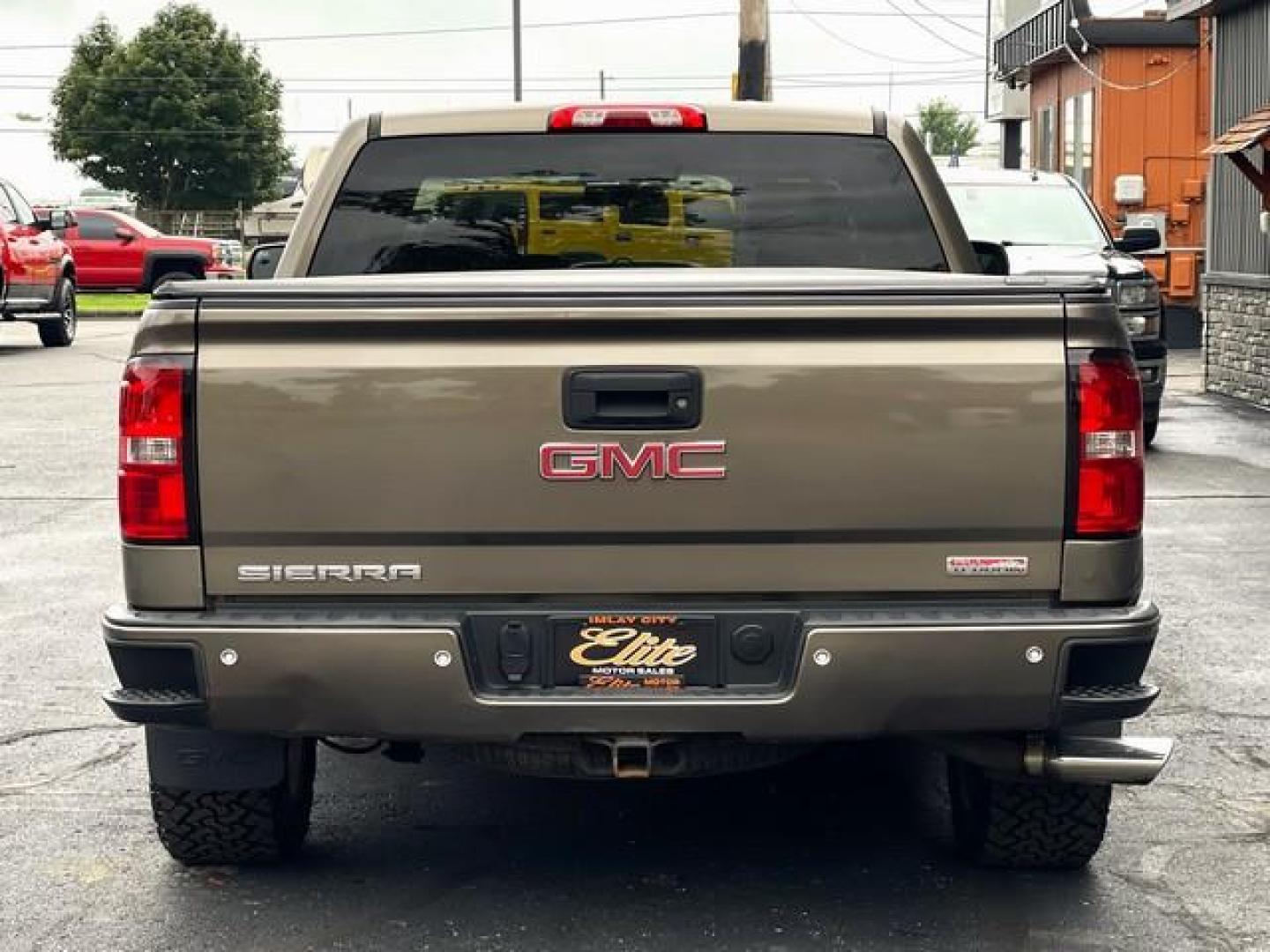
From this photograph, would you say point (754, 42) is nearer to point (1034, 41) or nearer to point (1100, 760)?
point (1034, 41)

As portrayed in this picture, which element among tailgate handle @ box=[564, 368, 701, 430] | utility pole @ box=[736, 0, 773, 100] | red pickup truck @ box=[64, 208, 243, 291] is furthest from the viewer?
red pickup truck @ box=[64, 208, 243, 291]

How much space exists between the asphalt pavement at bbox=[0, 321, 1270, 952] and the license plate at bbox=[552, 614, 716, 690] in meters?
0.64

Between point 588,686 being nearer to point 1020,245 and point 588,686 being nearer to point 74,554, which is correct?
point 74,554

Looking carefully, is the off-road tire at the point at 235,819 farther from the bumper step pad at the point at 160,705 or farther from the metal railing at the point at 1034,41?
the metal railing at the point at 1034,41

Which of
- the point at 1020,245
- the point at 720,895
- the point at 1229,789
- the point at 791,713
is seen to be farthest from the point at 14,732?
the point at 1020,245

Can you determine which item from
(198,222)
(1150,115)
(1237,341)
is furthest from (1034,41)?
(198,222)

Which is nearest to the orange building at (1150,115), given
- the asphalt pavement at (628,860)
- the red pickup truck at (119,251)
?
the red pickup truck at (119,251)

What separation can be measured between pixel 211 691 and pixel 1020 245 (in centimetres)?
1098

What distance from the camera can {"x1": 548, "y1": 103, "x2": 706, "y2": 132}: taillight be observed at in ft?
19.0

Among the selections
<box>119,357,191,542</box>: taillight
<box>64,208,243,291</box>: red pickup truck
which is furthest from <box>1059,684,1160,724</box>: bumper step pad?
<box>64,208,243,291</box>: red pickup truck

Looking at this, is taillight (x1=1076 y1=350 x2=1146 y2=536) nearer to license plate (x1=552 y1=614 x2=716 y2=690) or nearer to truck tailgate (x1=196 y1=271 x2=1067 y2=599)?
truck tailgate (x1=196 y1=271 x2=1067 y2=599)

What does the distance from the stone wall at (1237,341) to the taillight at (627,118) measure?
13759mm

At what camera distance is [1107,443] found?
14.1 feet

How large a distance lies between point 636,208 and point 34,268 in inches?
809
